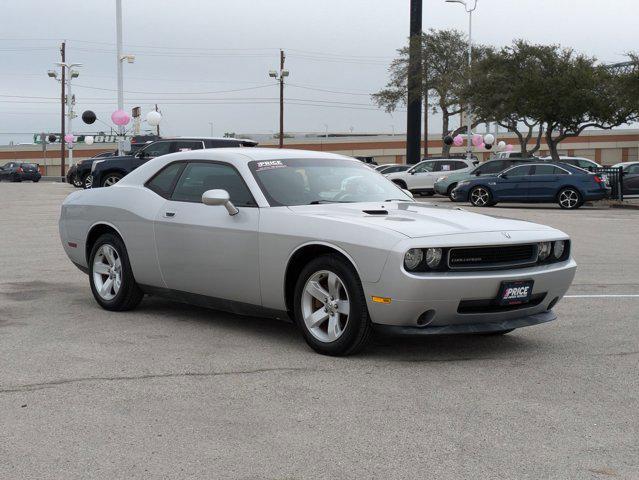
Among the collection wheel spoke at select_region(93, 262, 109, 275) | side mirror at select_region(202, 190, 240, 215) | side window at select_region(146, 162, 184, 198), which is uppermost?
side window at select_region(146, 162, 184, 198)

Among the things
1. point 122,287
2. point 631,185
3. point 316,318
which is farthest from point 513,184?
point 316,318

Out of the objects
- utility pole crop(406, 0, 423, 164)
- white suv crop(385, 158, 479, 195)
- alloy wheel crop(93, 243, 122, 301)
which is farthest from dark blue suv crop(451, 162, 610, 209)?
utility pole crop(406, 0, 423, 164)

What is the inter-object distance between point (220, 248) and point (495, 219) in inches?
83.7

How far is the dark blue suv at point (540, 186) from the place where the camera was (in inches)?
1115

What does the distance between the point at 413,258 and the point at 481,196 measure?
23.9 meters

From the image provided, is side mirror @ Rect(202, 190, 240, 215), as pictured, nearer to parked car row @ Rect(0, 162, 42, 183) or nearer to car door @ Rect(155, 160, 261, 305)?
car door @ Rect(155, 160, 261, 305)

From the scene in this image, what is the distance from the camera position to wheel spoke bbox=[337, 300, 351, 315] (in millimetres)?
6371

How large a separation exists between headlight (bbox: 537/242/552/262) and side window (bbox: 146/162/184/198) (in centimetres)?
317

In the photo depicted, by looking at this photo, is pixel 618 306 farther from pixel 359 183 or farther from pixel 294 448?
pixel 294 448

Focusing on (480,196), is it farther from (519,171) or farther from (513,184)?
(519,171)

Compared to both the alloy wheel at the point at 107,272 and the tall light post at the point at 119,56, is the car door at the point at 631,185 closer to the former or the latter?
the tall light post at the point at 119,56

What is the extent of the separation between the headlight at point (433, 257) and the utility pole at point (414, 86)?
49.2 m

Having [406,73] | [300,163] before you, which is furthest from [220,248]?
[406,73]

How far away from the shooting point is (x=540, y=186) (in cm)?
2886
